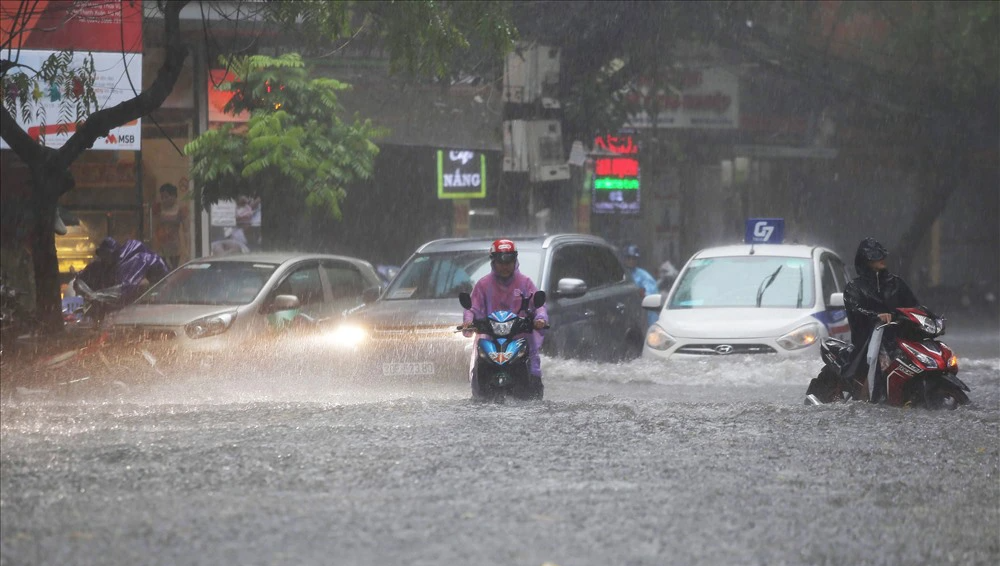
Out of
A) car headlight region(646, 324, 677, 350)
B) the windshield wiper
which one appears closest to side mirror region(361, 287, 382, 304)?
car headlight region(646, 324, 677, 350)

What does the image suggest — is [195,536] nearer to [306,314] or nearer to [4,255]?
[306,314]

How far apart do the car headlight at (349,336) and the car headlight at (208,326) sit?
3.25ft

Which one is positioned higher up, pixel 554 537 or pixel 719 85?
pixel 719 85

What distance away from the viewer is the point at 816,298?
43.9 ft

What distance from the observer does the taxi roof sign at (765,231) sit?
1681cm

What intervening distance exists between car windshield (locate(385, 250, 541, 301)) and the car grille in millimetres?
1711

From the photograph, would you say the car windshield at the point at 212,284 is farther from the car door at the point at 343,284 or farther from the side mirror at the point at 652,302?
the side mirror at the point at 652,302

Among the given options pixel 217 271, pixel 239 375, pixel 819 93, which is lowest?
pixel 239 375

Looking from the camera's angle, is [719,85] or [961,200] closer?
[719,85]

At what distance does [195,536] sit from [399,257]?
2255 cm

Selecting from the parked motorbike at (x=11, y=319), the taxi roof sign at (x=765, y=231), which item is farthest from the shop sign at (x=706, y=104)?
the parked motorbike at (x=11, y=319)

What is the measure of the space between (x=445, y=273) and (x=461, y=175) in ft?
45.4

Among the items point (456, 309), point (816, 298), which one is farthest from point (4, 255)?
point (816, 298)

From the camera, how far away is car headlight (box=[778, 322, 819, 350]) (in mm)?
12656
